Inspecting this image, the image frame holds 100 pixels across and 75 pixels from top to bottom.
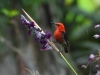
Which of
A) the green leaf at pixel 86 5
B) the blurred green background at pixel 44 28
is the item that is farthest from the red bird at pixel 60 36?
the green leaf at pixel 86 5

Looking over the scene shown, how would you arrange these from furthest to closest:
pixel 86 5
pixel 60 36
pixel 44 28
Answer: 1. pixel 86 5
2. pixel 44 28
3. pixel 60 36

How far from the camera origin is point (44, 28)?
623 centimetres

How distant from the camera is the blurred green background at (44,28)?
4918mm

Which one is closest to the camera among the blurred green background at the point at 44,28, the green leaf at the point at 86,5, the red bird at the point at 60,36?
the red bird at the point at 60,36

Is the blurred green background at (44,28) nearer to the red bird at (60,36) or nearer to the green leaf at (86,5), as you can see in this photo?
the green leaf at (86,5)

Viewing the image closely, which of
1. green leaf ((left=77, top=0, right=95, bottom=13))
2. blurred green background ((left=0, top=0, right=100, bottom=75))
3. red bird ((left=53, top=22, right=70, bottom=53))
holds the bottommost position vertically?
red bird ((left=53, top=22, right=70, bottom=53))

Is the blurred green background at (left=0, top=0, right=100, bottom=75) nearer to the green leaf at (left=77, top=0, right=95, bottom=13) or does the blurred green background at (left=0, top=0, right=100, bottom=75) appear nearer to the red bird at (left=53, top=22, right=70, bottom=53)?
the green leaf at (left=77, top=0, right=95, bottom=13)

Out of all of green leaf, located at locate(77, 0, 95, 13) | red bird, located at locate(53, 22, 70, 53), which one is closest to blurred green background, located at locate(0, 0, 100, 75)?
green leaf, located at locate(77, 0, 95, 13)

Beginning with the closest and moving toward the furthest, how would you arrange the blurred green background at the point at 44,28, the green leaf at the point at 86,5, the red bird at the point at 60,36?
1. the red bird at the point at 60,36
2. the blurred green background at the point at 44,28
3. the green leaf at the point at 86,5

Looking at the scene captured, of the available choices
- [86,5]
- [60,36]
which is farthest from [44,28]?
[60,36]

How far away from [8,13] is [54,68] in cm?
202

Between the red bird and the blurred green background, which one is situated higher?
the blurred green background

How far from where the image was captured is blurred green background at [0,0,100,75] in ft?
16.1

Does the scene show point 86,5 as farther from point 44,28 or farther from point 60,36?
point 60,36
